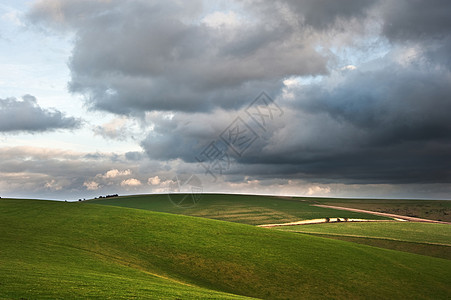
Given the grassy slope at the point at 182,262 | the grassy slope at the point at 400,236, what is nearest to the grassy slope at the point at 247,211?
the grassy slope at the point at 400,236

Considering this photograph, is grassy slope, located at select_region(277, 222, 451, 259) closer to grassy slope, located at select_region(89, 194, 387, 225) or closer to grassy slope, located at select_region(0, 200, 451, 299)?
grassy slope, located at select_region(0, 200, 451, 299)

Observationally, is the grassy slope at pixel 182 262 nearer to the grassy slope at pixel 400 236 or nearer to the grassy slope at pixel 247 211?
the grassy slope at pixel 400 236

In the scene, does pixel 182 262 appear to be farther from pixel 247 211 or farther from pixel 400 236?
pixel 247 211

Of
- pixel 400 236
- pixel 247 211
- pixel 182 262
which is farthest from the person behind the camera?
pixel 247 211

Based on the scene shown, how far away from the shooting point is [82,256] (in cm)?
2820

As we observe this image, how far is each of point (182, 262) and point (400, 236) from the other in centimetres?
4316

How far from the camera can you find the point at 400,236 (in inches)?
2340

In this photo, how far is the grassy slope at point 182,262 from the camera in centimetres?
2012

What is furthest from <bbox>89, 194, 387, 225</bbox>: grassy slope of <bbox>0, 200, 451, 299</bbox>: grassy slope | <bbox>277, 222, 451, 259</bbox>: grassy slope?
<bbox>0, 200, 451, 299</bbox>: grassy slope

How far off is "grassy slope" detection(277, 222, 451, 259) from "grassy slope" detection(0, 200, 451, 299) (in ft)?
32.2

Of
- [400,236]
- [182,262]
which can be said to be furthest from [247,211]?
[182,262]

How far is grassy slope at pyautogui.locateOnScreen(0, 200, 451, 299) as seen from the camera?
20.1 metres

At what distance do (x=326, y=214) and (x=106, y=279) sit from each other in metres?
76.9

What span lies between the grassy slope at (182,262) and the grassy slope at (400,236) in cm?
982
